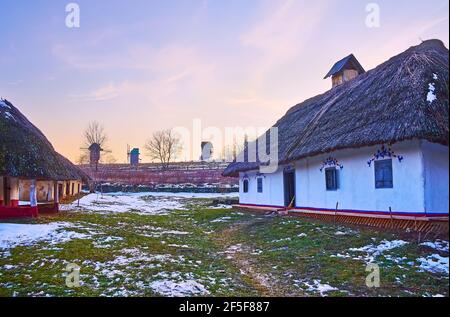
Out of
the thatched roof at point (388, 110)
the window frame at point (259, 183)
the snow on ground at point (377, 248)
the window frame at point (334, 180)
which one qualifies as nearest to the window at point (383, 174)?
the thatched roof at point (388, 110)

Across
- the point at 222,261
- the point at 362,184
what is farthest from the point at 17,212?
the point at 362,184

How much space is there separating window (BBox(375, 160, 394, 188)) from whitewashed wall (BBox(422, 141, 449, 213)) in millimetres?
1228

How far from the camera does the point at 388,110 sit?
39.5 ft

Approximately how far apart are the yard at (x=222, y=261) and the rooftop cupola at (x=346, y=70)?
1228 centimetres

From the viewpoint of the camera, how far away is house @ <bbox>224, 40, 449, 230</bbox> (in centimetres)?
1071

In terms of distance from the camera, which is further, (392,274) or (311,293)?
(392,274)

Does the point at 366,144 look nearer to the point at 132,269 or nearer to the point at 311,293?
the point at 311,293

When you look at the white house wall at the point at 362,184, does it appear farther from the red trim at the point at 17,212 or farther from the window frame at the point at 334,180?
the red trim at the point at 17,212

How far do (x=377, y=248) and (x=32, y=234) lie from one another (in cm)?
1116

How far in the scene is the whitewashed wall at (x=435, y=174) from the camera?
10.7 metres

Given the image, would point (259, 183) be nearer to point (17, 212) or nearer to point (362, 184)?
point (362, 184)

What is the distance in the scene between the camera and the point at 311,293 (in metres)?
6.62
